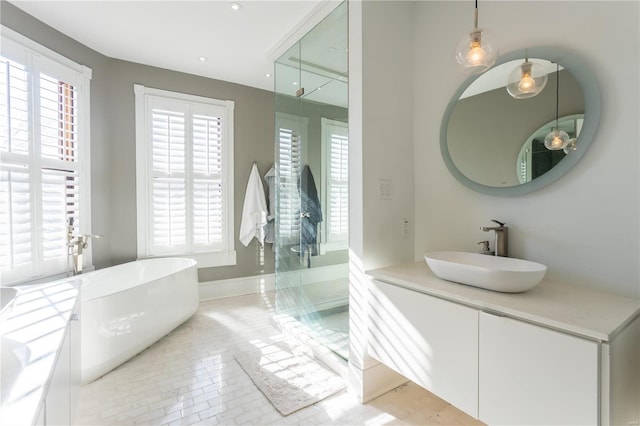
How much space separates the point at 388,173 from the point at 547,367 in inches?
53.2

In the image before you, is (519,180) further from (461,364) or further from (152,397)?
(152,397)

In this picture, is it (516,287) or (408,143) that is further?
(408,143)

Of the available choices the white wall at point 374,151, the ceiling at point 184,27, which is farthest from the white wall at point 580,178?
the ceiling at point 184,27

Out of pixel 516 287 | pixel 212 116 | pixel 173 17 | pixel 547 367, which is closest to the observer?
pixel 547 367

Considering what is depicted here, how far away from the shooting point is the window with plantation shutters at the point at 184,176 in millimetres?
3400

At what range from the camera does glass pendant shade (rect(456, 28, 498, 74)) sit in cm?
132

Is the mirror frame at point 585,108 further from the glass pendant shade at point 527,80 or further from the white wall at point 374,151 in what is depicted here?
the white wall at point 374,151

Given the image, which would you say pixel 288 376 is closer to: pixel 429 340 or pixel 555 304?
pixel 429 340

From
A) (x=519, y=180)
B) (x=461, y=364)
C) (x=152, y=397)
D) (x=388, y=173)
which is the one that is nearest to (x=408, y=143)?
(x=388, y=173)

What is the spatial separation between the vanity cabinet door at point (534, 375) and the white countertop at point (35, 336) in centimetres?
151

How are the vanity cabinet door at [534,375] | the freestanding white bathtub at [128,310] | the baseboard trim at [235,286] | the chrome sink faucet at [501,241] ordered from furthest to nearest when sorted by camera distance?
the baseboard trim at [235,286], the freestanding white bathtub at [128,310], the chrome sink faucet at [501,241], the vanity cabinet door at [534,375]

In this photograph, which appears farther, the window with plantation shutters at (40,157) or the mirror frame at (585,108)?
the window with plantation shutters at (40,157)

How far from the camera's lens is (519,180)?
65.6 inches

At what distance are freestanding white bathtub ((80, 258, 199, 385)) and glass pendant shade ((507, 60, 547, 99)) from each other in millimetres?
2912
